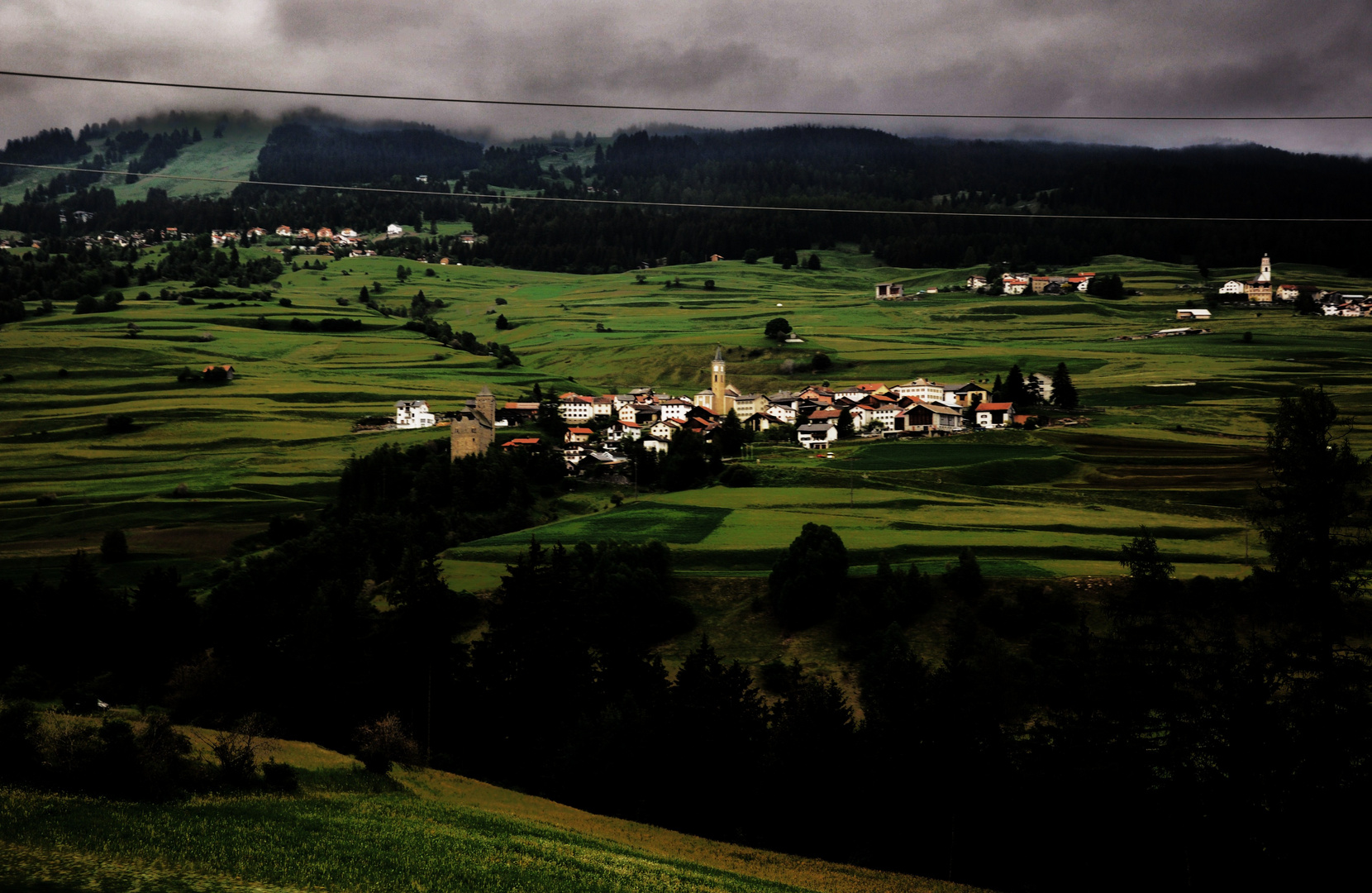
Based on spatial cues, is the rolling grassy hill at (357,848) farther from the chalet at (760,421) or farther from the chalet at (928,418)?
the chalet at (760,421)

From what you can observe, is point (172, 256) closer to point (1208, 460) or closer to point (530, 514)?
point (530, 514)

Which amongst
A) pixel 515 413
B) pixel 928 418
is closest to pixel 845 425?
pixel 928 418

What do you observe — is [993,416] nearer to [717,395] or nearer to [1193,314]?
[717,395]

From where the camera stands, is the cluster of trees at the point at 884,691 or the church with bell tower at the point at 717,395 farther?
the church with bell tower at the point at 717,395

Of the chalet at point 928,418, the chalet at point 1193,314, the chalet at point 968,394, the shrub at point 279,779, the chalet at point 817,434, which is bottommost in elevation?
the shrub at point 279,779

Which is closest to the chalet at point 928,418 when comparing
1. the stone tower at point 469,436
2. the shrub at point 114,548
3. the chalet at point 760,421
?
the chalet at point 760,421

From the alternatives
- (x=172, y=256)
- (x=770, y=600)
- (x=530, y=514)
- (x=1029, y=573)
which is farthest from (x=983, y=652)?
(x=172, y=256)
